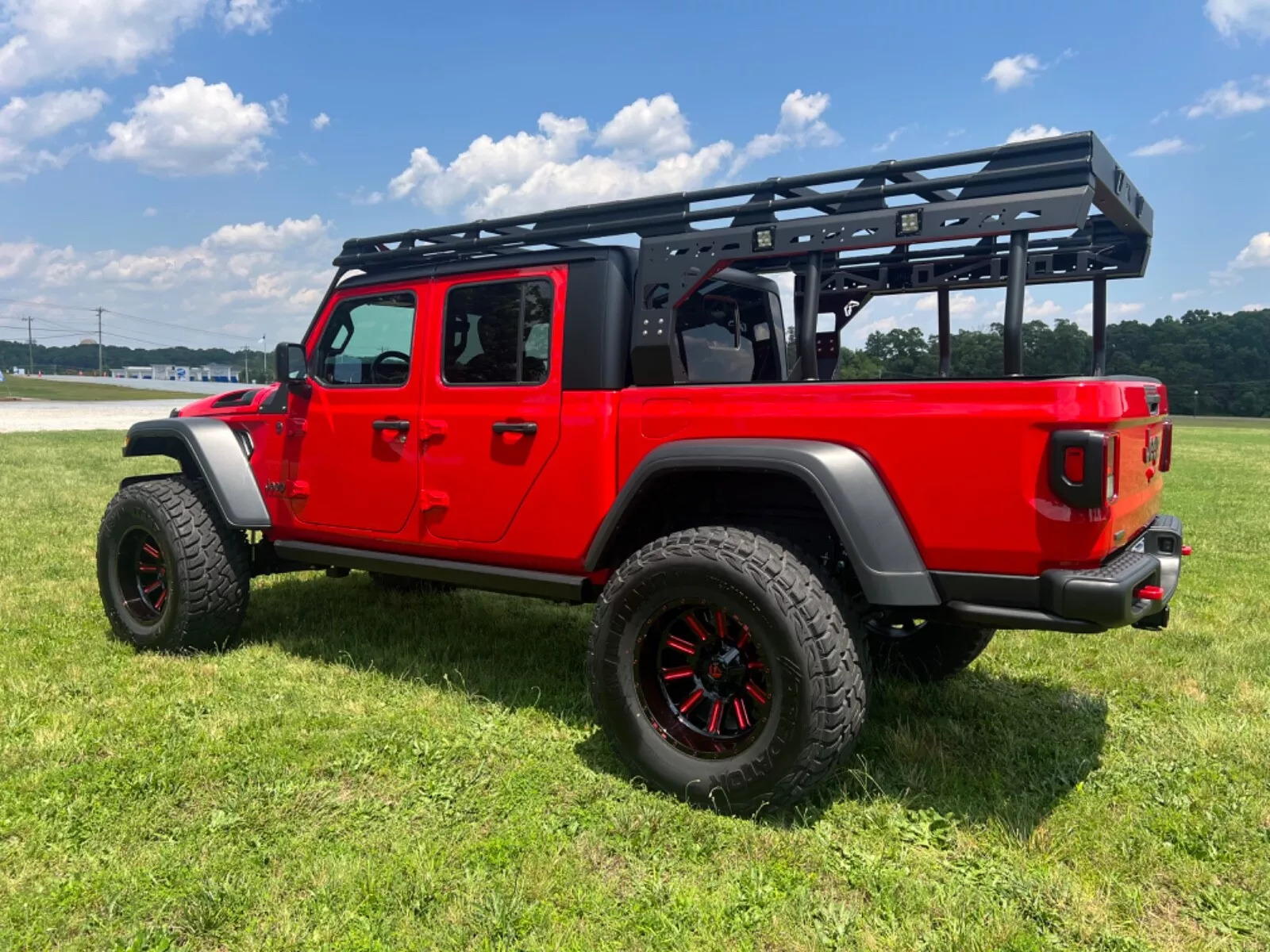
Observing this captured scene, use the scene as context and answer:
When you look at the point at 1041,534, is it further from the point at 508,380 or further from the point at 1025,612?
the point at 508,380

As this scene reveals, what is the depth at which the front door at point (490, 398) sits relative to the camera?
3699 mm

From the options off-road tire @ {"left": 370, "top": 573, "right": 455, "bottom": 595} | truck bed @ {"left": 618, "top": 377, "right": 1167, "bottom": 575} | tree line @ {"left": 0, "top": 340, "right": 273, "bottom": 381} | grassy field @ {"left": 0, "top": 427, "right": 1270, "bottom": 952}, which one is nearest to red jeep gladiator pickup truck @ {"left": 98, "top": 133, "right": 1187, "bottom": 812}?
truck bed @ {"left": 618, "top": 377, "right": 1167, "bottom": 575}

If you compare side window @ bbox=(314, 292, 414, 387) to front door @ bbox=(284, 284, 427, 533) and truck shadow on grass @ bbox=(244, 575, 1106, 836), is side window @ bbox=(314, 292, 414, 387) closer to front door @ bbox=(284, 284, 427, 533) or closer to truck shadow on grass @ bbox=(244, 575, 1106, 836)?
front door @ bbox=(284, 284, 427, 533)

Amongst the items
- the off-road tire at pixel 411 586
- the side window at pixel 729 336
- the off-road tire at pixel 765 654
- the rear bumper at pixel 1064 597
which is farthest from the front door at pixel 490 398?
the off-road tire at pixel 411 586

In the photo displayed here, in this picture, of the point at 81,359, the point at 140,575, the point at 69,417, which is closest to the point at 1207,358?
the point at 69,417

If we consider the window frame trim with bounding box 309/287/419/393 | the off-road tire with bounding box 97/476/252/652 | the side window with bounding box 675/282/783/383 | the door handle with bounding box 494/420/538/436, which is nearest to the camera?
the door handle with bounding box 494/420/538/436

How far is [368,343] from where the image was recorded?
4.43m

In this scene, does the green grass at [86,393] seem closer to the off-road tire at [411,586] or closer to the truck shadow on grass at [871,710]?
the off-road tire at [411,586]

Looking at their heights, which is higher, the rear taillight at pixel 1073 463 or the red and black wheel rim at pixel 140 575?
the rear taillight at pixel 1073 463

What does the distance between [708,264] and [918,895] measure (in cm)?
223

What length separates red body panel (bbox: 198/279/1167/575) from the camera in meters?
2.66

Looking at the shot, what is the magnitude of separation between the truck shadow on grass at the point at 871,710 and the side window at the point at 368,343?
1450 mm

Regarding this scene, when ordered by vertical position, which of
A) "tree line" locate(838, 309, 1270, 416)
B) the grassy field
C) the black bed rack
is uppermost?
"tree line" locate(838, 309, 1270, 416)

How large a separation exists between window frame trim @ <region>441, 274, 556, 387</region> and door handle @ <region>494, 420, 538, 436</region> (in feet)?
0.56
